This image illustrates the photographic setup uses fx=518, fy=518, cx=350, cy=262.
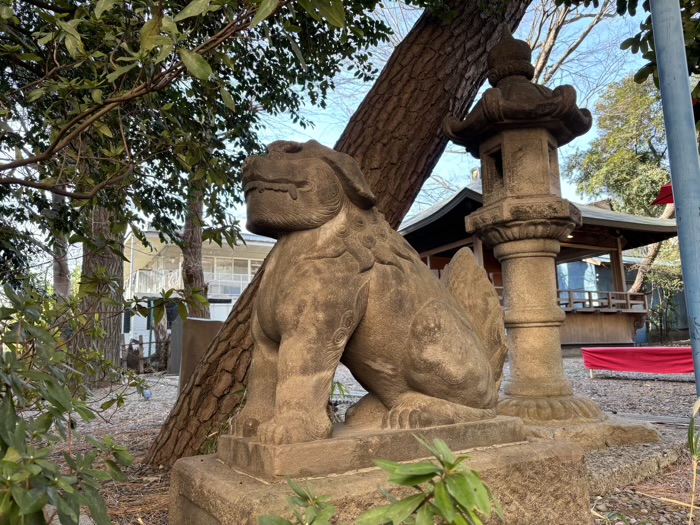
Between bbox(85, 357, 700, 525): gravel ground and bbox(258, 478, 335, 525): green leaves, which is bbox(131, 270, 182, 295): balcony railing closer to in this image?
bbox(85, 357, 700, 525): gravel ground

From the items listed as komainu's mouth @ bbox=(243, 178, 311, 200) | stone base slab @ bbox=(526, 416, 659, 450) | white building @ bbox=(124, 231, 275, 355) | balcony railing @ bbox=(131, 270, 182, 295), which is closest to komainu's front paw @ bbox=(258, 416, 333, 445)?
komainu's mouth @ bbox=(243, 178, 311, 200)

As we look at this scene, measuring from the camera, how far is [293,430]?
1.37 m

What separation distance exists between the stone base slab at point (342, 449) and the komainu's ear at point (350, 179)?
71 centimetres

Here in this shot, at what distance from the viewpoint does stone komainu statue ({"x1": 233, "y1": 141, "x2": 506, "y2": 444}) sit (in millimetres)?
1461

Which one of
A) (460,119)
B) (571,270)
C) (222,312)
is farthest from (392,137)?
(571,270)

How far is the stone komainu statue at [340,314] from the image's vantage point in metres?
1.46

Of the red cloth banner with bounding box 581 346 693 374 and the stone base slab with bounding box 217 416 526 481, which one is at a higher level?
the stone base slab with bounding box 217 416 526 481

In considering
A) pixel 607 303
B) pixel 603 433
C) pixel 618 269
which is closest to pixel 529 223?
pixel 603 433

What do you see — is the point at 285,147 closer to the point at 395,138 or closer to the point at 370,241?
the point at 370,241

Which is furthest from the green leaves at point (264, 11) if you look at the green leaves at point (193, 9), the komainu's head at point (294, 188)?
the komainu's head at point (294, 188)

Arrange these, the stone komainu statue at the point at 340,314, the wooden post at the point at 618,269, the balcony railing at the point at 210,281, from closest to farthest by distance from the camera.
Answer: the stone komainu statue at the point at 340,314
the wooden post at the point at 618,269
the balcony railing at the point at 210,281

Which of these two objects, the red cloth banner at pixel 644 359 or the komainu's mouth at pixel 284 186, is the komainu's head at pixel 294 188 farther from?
the red cloth banner at pixel 644 359

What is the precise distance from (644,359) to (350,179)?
26.5 ft

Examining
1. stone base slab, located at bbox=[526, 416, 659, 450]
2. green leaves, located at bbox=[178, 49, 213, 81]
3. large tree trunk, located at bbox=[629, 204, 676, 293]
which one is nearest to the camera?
green leaves, located at bbox=[178, 49, 213, 81]
